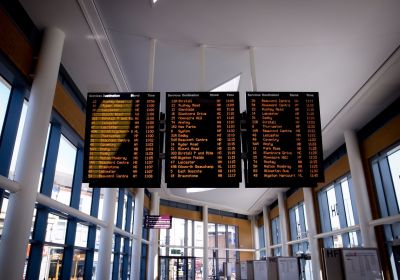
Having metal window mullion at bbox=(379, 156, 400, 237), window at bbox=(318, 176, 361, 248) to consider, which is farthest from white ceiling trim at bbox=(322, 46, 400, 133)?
window at bbox=(318, 176, 361, 248)

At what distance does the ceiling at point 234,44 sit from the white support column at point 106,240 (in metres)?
2.65

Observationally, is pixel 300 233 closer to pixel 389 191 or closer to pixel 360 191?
pixel 360 191

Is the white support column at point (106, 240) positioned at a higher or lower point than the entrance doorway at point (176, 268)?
higher

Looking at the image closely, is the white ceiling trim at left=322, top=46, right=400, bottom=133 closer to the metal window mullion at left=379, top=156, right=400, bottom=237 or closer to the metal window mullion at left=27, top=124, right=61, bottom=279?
the metal window mullion at left=379, top=156, right=400, bottom=237

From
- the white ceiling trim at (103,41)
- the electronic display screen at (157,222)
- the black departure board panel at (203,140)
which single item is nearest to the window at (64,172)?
the white ceiling trim at (103,41)

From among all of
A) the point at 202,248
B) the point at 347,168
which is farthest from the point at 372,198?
the point at 202,248

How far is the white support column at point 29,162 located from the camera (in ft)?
12.4

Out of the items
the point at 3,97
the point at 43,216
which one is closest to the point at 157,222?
the point at 43,216

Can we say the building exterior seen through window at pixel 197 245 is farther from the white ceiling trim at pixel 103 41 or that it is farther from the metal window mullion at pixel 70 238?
the white ceiling trim at pixel 103 41

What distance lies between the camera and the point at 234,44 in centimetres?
548

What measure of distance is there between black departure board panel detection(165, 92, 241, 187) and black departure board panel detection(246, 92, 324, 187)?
236 mm

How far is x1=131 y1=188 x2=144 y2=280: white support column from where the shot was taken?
11.4 metres

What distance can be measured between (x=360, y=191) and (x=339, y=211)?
229 centimetres

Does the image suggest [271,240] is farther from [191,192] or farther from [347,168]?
[347,168]
